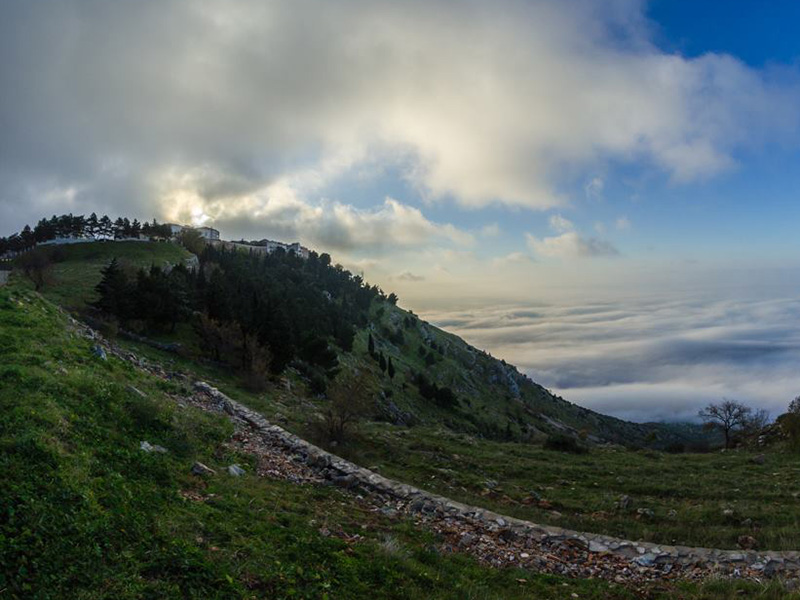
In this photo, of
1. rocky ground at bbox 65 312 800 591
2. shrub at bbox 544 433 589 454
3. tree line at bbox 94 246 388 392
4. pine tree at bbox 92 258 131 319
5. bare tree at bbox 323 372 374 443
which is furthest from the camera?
pine tree at bbox 92 258 131 319

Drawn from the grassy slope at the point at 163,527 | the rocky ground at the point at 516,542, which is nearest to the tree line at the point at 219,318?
the rocky ground at the point at 516,542

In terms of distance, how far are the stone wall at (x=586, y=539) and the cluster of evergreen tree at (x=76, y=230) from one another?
117m

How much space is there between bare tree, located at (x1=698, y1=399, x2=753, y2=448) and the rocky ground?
40096 millimetres

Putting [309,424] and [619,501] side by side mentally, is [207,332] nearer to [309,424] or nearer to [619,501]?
[309,424]

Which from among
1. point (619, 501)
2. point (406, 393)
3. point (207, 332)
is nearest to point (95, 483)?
point (619, 501)

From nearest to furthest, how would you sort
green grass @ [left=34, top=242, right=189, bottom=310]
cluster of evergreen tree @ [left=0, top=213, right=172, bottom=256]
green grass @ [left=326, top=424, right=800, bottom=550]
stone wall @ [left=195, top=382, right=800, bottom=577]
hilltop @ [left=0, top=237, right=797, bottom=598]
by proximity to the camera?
hilltop @ [left=0, top=237, right=797, bottom=598] → stone wall @ [left=195, top=382, right=800, bottom=577] → green grass @ [left=326, top=424, right=800, bottom=550] → green grass @ [left=34, top=242, right=189, bottom=310] → cluster of evergreen tree @ [left=0, top=213, right=172, bottom=256]

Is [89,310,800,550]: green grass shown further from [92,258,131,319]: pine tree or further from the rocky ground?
[92,258,131,319]: pine tree

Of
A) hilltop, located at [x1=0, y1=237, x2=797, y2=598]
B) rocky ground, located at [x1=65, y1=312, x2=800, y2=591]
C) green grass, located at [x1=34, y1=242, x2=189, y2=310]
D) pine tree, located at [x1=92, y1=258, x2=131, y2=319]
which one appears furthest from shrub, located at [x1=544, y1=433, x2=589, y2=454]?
green grass, located at [x1=34, y1=242, x2=189, y2=310]

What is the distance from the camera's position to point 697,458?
29203mm

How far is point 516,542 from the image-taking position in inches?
526

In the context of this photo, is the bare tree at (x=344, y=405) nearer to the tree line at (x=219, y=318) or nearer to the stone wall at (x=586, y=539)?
the stone wall at (x=586, y=539)

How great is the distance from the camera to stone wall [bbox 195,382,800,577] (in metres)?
12.0

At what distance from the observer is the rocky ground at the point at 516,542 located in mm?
11859

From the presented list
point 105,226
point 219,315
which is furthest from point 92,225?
point 219,315
